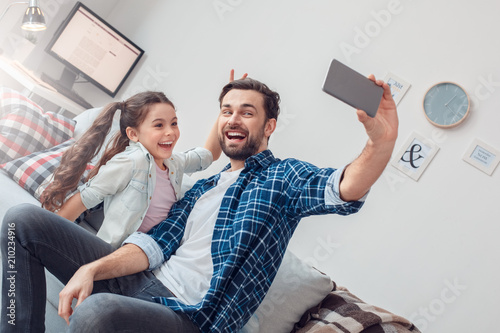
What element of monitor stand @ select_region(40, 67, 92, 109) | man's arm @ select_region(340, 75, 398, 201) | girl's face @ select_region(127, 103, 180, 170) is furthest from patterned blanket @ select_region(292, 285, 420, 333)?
monitor stand @ select_region(40, 67, 92, 109)

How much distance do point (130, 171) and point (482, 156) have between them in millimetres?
1458

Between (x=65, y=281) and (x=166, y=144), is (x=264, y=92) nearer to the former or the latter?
(x=166, y=144)

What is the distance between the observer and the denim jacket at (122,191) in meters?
1.66

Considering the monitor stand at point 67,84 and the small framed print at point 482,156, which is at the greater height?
the small framed print at point 482,156

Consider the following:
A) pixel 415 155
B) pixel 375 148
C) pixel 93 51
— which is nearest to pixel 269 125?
pixel 375 148

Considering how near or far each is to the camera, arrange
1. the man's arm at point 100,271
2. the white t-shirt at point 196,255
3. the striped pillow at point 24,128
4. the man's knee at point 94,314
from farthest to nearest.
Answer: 1. the striped pillow at point 24,128
2. the white t-shirt at point 196,255
3. the man's arm at point 100,271
4. the man's knee at point 94,314

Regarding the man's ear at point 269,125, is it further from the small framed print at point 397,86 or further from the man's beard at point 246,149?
the small framed print at point 397,86

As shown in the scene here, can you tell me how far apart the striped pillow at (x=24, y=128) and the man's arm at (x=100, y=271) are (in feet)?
3.30

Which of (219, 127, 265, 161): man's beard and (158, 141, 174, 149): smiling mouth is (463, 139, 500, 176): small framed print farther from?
(158, 141, 174, 149): smiling mouth

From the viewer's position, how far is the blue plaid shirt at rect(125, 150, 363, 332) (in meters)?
1.32

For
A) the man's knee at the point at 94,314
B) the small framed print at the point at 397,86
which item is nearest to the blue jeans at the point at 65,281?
the man's knee at the point at 94,314

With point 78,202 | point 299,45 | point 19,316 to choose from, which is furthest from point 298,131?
point 19,316

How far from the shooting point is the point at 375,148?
3.74 feet

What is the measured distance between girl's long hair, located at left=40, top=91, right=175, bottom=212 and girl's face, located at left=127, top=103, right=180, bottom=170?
2cm
